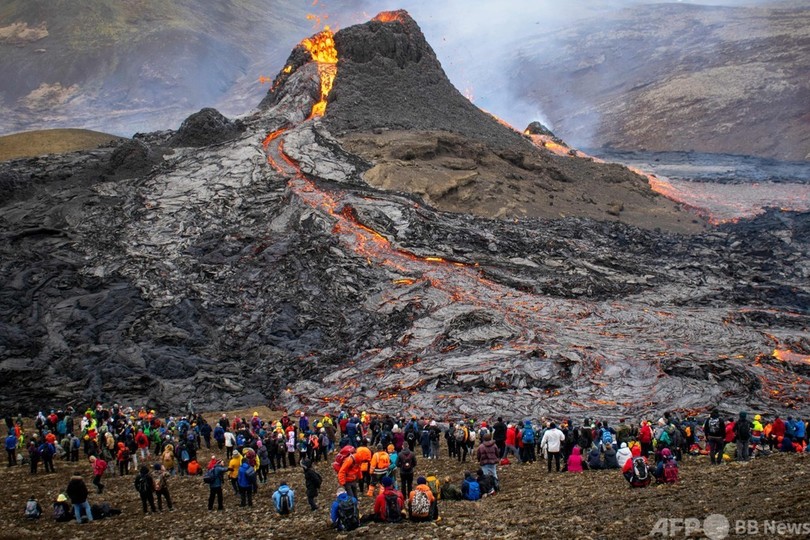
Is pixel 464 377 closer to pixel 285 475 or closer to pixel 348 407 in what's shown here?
pixel 348 407

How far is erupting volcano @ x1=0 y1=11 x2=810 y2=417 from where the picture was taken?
35156 millimetres

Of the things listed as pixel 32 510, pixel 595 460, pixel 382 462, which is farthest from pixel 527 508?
pixel 32 510

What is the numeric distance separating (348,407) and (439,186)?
26.4 meters

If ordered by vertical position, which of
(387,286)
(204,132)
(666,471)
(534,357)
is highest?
(204,132)

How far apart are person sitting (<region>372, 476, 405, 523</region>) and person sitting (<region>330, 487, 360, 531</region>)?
1.49 feet

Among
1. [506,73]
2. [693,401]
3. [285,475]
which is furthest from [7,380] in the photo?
[506,73]

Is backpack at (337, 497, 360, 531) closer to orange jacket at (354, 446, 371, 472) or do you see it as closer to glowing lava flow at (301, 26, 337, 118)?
orange jacket at (354, 446, 371, 472)

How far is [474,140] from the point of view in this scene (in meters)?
67.6

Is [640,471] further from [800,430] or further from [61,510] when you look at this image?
[61,510]

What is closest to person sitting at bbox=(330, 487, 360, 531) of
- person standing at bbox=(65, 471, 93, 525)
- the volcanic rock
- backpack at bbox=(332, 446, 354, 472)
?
backpack at bbox=(332, 446, 354, 472)

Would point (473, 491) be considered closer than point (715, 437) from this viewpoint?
Yes

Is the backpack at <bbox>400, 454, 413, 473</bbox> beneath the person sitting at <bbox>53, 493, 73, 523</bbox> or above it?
above

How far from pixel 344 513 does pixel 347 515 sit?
78mm

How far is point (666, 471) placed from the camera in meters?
17.3
